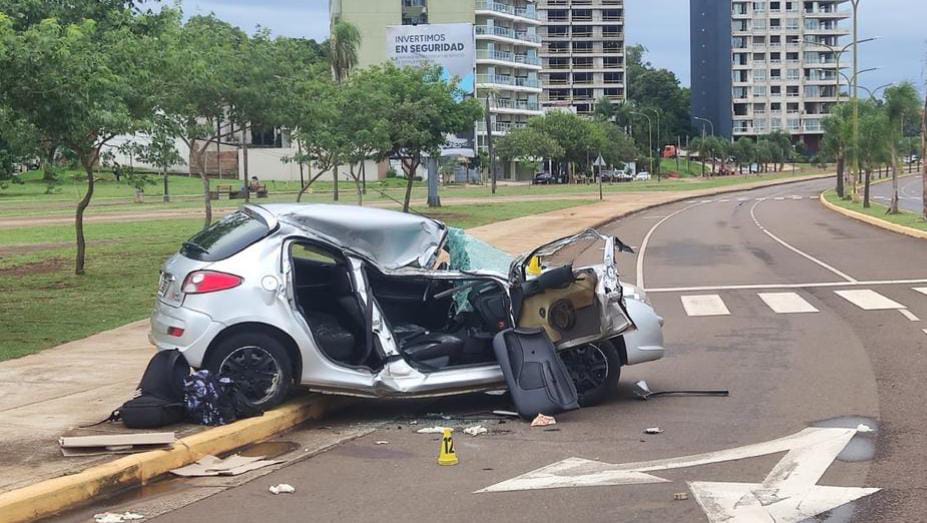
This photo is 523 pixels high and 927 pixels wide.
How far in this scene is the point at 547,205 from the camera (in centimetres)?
5384

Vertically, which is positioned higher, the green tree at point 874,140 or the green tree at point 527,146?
the green tree at point 527,146

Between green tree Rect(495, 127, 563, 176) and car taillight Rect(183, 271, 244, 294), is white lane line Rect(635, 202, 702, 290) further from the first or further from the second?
green tree Rect(495, 127, 563, 176)

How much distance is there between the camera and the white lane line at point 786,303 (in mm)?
16042

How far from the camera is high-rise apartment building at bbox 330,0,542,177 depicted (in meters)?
107

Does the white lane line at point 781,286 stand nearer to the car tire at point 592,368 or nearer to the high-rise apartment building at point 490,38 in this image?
the car tire at point 592,368

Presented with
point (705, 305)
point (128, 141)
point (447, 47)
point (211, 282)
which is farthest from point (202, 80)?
point (447, 47)

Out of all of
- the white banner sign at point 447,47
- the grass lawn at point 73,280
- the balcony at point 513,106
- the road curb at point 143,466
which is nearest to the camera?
the road curb at point 143,466

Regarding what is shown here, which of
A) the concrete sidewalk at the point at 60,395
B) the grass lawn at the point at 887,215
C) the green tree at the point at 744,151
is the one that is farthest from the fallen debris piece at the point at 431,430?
the green tree at the point at 744,151

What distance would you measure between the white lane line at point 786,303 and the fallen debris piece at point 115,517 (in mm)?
11483

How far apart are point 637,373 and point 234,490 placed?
5.20 meters

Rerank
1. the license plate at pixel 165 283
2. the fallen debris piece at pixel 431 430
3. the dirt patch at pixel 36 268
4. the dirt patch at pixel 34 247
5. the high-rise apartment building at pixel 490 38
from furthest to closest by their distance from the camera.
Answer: the high-rise apartment building at pixel 490 38
the dirt patch at pixel 34 247
the dirt patch at pixel 36 268
the license plate at pixel 165 283
the fallen debris piece at pixel 431 430

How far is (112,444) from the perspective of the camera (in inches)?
299

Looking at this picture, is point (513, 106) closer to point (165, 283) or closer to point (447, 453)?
point (165, 283)

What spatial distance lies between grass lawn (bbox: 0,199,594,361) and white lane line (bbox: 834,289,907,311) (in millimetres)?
10699
